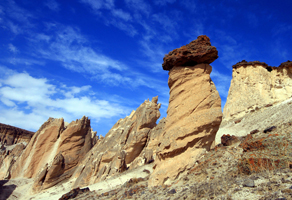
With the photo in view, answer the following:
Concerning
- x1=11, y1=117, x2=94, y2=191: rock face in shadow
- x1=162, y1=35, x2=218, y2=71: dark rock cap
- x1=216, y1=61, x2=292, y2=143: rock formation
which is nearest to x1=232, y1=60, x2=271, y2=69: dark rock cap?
x1=216, y1=61, x2=292, y2=143: rock formation

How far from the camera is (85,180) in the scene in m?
17.7

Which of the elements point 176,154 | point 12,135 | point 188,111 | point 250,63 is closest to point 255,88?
point 250,63

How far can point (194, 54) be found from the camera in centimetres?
880

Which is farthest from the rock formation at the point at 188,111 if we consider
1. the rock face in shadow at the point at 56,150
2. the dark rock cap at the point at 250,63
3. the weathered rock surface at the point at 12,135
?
the weathered rock surface at the point at 12,135

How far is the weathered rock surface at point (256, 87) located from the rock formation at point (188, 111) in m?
22.3

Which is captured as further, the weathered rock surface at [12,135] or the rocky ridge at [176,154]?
the weathered rock surface at [12,135]

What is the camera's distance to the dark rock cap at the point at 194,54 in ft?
28.7

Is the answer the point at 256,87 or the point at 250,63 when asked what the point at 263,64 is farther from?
the point at 256,87

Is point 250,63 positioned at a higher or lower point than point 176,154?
higher

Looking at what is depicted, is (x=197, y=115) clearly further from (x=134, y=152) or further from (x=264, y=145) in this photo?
(x=134, y=152)

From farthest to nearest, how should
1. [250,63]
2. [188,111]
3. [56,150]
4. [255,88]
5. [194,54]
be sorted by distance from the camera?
[250,63], [255,88], [56,150], [194,54], [188,111]

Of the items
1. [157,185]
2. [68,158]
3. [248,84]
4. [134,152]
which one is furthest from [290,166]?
[248,84]

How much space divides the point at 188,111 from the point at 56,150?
18.2 metres

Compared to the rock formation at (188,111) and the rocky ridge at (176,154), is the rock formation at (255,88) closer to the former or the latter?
the rocky ridge at (176,154)
